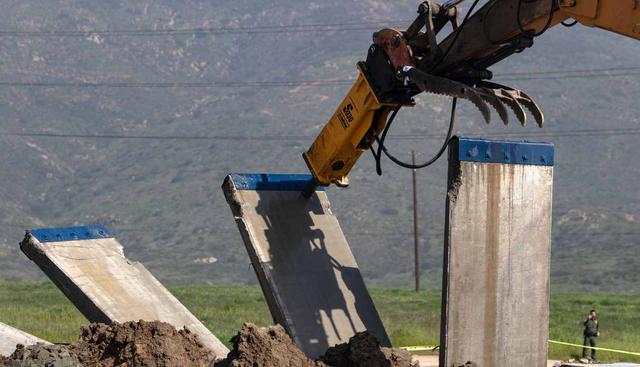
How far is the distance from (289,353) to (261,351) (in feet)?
1.10

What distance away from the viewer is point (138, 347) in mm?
10297

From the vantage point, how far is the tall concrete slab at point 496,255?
37.2 feet

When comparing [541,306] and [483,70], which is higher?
[483,70]

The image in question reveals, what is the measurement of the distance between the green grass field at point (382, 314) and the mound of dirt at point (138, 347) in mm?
7640

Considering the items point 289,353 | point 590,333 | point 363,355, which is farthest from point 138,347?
point 590,333

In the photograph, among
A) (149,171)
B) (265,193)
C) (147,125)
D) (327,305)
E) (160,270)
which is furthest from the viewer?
(147,125)

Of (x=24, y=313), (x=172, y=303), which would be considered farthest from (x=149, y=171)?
(x=172, y=303)

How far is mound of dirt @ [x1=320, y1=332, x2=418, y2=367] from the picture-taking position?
408 inches

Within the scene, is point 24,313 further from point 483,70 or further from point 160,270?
point 160,270

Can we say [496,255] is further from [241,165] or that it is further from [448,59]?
[241,165]

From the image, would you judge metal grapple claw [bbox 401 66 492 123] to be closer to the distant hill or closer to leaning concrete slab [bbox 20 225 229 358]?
leaning concrete slab [bbox 20 225 229 358]

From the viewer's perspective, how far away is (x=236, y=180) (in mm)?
14070

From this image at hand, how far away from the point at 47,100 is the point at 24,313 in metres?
167

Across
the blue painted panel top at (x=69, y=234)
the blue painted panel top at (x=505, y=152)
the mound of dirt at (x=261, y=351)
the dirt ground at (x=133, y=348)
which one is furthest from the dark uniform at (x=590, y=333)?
the mound of dirt at (x=261, y=351)
